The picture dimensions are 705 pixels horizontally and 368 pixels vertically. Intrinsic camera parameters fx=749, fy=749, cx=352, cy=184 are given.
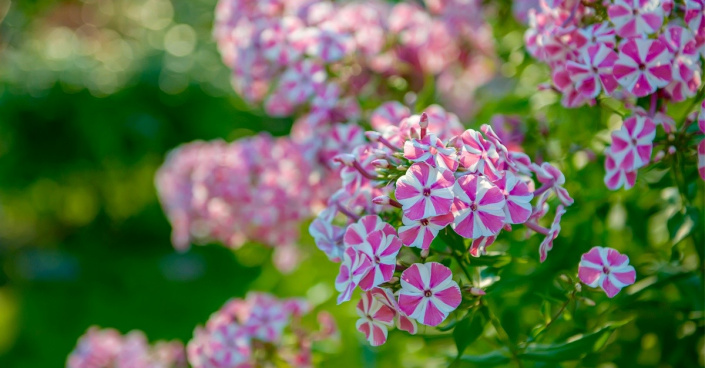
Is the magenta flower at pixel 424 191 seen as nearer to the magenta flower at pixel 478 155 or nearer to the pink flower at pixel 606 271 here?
the magenta flower at pixel 478 155

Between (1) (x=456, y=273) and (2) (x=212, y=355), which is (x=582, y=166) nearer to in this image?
(1) (x=456, y=273)

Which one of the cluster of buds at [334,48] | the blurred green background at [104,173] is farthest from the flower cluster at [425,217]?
the blurred green background at [104,173]

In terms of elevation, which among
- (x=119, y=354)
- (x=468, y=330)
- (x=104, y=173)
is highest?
(x=468, y=330)

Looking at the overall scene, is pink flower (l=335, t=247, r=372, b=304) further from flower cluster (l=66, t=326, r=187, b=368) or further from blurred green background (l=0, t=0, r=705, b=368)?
blurred green background (l=0, t=0, r=705, b=368)

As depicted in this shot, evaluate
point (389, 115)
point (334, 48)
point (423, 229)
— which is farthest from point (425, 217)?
point (334, 48)

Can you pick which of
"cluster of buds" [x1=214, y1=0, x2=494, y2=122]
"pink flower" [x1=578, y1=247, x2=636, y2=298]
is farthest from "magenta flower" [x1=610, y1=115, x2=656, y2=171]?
"cluster of buds" [x1=214, y1=0, x2=494, y2=122]

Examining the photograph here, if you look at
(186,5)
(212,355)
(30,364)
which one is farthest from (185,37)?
(212,355)

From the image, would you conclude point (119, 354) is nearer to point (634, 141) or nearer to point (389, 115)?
point (389, 115)
